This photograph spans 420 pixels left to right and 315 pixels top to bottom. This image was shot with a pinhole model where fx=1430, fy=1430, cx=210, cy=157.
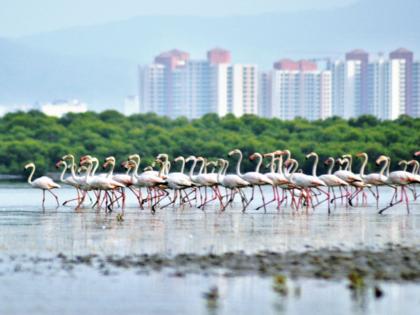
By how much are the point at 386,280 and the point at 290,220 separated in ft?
36.1

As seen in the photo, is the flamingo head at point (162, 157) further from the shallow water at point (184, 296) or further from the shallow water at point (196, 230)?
the shallow water at point (184, 296)

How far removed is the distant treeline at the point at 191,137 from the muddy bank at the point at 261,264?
1684 inches

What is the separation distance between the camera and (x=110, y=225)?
26266 millimetres

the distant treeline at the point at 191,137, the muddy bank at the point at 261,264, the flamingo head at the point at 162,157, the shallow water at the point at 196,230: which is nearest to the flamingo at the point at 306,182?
the shallow water at the point at 196,230

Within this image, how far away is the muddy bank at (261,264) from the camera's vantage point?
57.4ft

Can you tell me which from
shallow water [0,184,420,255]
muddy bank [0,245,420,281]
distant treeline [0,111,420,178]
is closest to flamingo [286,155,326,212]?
shallow water [0,184,420,255]

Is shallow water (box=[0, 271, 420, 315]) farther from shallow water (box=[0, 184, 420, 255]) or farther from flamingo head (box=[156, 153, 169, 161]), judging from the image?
flamingo head (box=[156, 153, 169, 161])

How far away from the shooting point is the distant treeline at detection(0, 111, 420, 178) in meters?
69.4

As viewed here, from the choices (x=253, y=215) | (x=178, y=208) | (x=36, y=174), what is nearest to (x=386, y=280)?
(x=253, y=215)

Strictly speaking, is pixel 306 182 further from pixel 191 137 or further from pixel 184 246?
pixel 191 137

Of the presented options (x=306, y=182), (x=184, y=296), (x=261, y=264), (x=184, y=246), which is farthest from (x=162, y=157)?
(x=184, y=296)

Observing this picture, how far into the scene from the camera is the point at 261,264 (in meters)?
18.4

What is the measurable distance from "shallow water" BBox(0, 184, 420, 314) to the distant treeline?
33.4 m

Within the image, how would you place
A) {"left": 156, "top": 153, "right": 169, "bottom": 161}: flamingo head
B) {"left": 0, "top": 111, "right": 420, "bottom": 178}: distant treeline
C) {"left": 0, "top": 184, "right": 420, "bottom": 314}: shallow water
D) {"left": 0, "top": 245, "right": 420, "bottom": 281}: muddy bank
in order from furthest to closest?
1. {"left": 0, "top": 111, "right": 420, "bottom": 178}: distant treeline
2. {"left": 156, "top": 153, "right": 169, "bottom": 161}: flamingo head
3. {"left": 0, "top": 245, "right": 420, "bottom": 281}: muddy bank
4. {"left": 0, "top": 184, "right": 420, "bottom": 314}: shallow water
